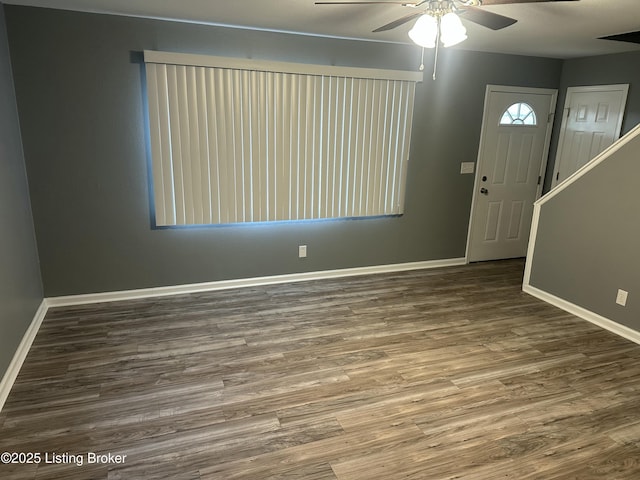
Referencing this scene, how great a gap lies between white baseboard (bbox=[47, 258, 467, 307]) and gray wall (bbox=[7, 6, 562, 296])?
58mm

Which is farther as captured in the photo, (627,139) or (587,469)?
(627,139)

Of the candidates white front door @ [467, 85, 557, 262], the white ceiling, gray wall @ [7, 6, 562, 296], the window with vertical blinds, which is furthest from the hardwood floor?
the white ceiling

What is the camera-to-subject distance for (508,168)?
510 cm

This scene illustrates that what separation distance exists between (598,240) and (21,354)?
4492 millimetres

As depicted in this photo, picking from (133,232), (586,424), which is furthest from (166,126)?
(586,424)

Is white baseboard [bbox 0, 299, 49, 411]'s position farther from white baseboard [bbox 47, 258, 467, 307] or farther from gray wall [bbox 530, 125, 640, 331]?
gray wall [bbox 530, 125, 640, 331]

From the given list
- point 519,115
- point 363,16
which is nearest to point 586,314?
point 519,115

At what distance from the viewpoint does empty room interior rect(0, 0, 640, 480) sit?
7.53 ft

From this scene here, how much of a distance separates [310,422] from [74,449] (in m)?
1.19

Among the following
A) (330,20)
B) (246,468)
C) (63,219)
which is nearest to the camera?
(246,468)

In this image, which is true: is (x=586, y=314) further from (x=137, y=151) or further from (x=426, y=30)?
(x=137, y=151)

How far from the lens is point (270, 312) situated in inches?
147

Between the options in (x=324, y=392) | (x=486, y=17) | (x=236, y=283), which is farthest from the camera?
(x=236, y=283)

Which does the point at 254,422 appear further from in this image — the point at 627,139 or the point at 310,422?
the point at 627,139
